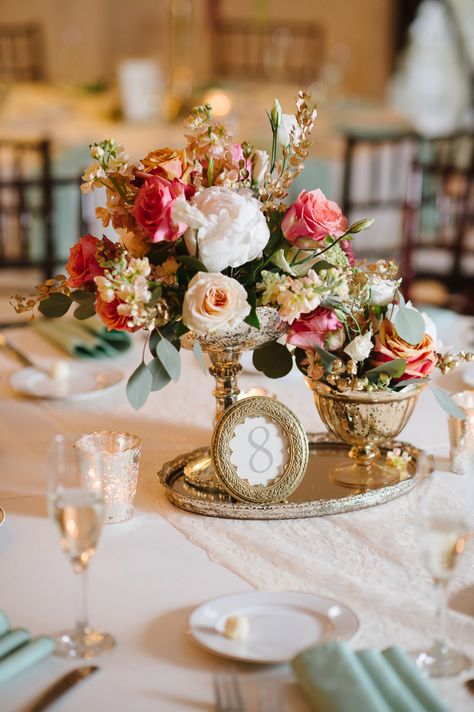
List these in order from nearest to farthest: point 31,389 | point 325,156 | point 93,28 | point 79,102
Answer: point 31,389 < point 325,156 < point 79,102 < point 93,28

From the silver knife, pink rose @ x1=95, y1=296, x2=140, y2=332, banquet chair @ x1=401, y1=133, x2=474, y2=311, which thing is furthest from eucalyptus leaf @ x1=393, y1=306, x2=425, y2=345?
banquet chair @ x1=401, y1=133, x2=474, y2=311

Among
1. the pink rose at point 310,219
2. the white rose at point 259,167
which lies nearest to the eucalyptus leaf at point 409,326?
the pink rose at point 310,219

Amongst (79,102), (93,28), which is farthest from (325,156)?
(93,28)

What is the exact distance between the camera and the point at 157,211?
1334 millimetres

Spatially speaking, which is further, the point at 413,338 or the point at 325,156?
the point at 325,156

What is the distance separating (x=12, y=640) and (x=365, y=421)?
65 cm

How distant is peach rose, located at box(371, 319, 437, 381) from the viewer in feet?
4.79

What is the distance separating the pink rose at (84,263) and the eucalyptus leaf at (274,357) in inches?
10.6

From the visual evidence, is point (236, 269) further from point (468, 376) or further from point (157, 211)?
point (468, 376)

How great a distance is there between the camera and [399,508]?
147cm

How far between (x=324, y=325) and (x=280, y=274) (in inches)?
3.8

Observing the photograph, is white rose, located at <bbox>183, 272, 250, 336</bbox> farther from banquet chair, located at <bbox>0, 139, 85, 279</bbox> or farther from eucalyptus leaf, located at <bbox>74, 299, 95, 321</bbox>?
banquet chair, located at <bbox>0, 139, 85, 279</bbox>

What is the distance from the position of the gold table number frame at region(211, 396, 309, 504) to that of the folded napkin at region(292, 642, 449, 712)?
0.42 metres

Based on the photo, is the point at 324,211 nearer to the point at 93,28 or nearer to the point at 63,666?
the point at 63,666
